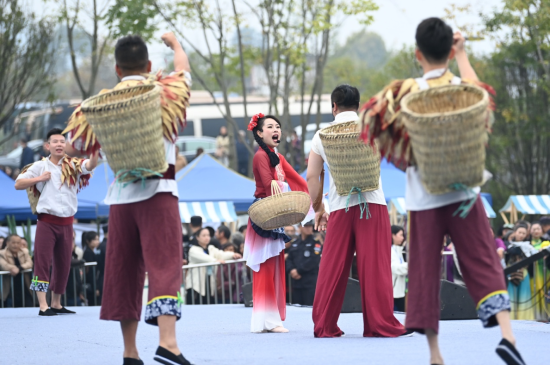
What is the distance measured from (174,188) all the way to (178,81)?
623 millimetres

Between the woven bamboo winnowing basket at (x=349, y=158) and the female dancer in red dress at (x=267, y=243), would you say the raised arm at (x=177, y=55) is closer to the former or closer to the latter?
the woven bamboo winnowing basket at (x=349, y=158)

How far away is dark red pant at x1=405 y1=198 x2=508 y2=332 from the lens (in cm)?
434

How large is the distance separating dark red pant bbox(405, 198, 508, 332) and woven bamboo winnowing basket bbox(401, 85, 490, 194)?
0.21 metres

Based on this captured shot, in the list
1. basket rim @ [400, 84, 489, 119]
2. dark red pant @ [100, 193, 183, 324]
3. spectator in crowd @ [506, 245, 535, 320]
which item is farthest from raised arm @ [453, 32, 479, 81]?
spectator in crowd @ [506, 245, 535, 320]

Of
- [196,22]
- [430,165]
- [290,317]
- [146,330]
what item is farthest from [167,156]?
[196,22]

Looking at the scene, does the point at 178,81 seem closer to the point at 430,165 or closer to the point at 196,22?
the point at 430,165

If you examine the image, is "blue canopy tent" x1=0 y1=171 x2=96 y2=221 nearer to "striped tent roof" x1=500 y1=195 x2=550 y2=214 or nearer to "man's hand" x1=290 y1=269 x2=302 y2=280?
"man's hand" x1=290 y1=269 x2=302 y2=280

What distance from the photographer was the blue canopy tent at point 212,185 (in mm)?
17938

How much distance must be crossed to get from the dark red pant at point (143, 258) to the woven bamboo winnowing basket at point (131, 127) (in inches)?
9.3

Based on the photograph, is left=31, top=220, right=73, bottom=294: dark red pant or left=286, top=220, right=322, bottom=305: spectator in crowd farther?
left=286, top=220, right=322, bottom=305: spectator in crowd

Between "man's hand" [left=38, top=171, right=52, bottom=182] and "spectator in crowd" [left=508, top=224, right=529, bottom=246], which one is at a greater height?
"man's hand" [left=38, top=171, right=52, bottom=182]

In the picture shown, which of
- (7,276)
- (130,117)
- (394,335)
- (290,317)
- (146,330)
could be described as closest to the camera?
(130,117)

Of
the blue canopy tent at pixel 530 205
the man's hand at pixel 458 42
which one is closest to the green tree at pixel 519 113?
the blue canopy tent at pixel 530 205

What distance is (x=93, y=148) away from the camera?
16.2ft
